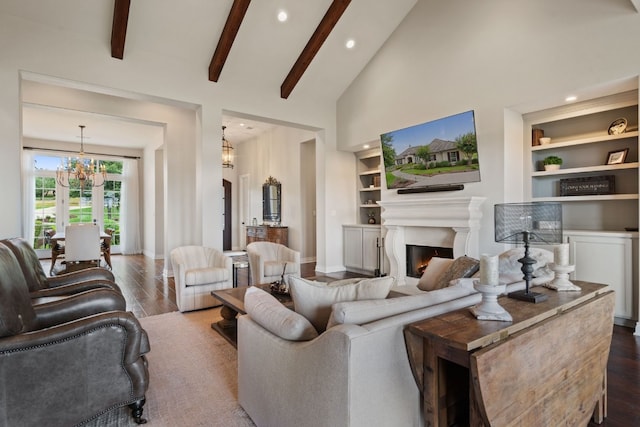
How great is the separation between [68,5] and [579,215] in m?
6.57

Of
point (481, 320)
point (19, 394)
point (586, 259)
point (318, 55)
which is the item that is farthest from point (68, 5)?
point (586, 259)

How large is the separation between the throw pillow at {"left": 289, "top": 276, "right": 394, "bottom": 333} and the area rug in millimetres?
798

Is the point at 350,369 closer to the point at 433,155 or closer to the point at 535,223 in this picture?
the point at 535,223

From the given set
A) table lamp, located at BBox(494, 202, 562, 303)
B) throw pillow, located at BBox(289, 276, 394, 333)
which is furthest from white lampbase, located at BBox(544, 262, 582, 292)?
throw pillow, located at BBox(289, 276, 394, 333)

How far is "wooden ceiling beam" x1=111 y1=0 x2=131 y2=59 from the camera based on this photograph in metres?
3.86

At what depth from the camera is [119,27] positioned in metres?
4.07

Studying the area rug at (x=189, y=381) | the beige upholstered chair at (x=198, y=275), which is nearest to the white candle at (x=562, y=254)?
the area rug at (x=189, y=381)

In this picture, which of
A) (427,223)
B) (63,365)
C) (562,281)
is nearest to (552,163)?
(427,223)

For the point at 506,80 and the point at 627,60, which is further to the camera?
the point at 506,80

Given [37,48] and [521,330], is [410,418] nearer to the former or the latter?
[521,330]

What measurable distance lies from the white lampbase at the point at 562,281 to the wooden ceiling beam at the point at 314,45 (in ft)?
14.2

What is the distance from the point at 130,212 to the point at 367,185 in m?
6.82

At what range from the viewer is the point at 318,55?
5.60 m

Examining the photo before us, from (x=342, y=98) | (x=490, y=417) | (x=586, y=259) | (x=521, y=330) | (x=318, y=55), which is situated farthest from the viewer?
(x=342, y=98)
